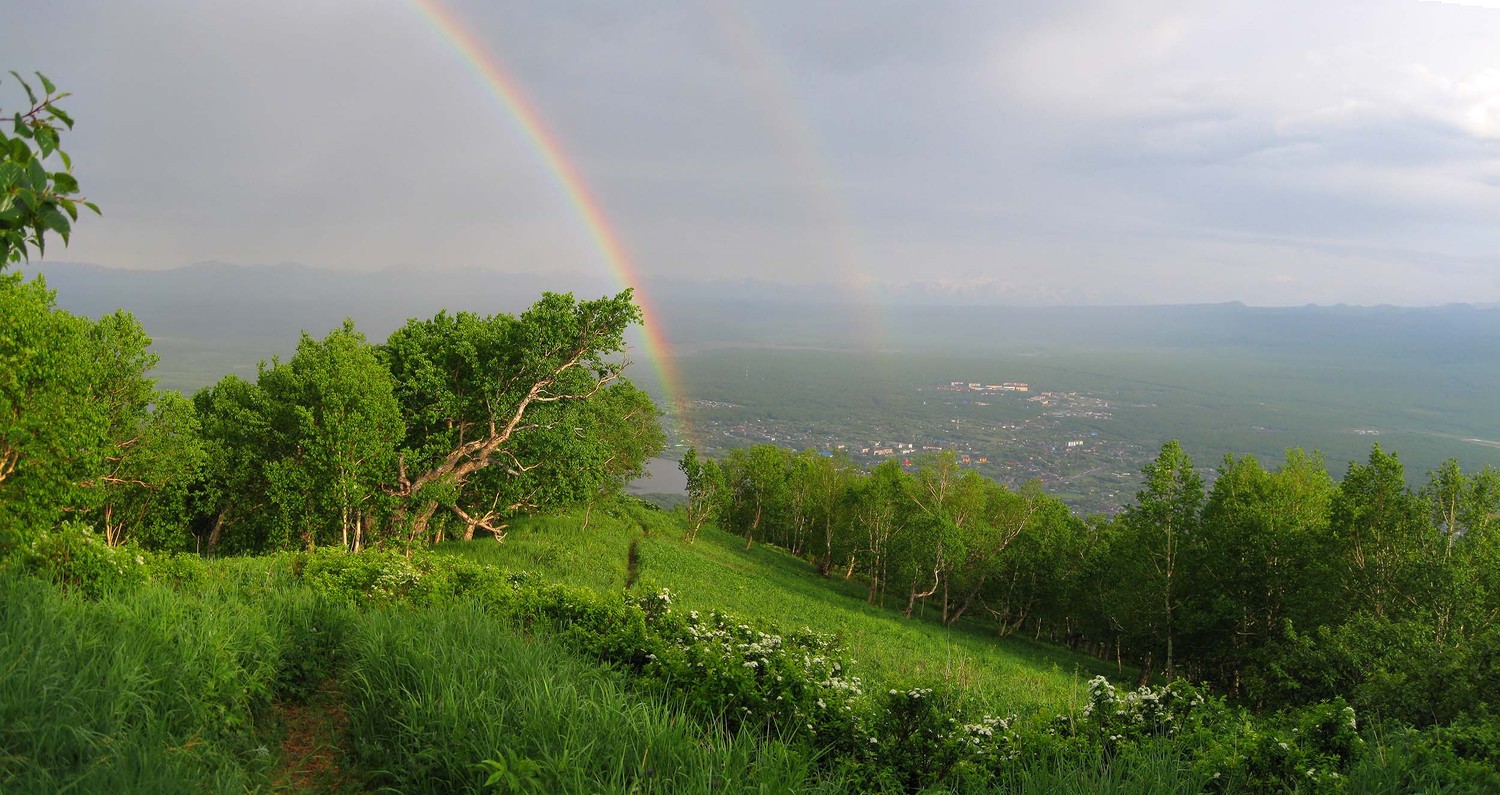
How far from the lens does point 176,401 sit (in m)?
18.2

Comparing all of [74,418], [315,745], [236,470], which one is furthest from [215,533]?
[315,745]

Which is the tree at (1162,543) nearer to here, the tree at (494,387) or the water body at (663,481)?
the tree at (494,387)

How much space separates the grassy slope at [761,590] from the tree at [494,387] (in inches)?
107

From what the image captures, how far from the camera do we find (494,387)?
2011 centimetres

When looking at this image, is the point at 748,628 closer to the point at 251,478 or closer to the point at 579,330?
the point at 579,330

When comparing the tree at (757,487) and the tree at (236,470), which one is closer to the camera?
the tree at (236,470)

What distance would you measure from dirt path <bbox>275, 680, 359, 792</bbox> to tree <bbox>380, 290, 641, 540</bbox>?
14.4m

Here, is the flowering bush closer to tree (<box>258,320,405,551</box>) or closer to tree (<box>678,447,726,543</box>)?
tree (<box>258,320,405,551</box>)

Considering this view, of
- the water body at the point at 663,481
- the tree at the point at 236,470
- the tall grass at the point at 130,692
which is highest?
the tall grass at the point at 130,692

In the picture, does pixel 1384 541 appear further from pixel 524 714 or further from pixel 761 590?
pixel 524 714

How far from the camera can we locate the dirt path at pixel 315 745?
4195 millimetres

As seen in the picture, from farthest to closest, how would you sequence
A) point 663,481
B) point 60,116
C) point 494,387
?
point 663,481 < point 494,387 < point 60,116

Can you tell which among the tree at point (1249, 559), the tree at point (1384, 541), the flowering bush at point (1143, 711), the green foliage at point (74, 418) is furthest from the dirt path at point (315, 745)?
the tree at point (1249, 559)

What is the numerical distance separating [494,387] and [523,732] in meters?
17.5
